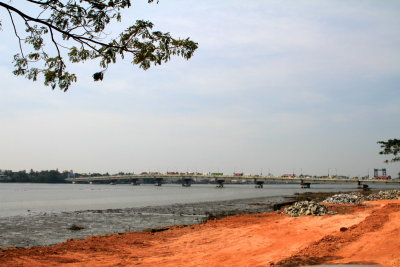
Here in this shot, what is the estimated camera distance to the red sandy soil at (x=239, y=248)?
14.0 metres

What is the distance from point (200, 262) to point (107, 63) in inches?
359

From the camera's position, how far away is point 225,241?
2041 centimetres

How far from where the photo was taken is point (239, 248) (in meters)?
18.0

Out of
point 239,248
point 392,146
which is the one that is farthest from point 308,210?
point 392,146

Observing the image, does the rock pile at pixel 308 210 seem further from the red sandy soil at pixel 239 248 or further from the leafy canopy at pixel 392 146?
the leafy canopy at pixel 392 146

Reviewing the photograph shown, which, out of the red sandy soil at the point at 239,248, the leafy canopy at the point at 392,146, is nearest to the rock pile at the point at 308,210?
the red sandy soil at the point at 239,248

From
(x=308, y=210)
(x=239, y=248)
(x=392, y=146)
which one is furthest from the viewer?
(x=392, y=146)

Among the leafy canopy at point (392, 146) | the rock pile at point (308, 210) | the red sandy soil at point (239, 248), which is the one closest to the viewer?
the red sandy soil at point (239, 248)

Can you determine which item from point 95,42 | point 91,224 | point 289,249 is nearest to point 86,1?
point 95,42

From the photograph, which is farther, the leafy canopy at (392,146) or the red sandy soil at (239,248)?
the leafy canopy at (392,146)

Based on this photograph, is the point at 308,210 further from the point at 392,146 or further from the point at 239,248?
the point at 392,146

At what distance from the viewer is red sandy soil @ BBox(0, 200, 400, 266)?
45.8ft

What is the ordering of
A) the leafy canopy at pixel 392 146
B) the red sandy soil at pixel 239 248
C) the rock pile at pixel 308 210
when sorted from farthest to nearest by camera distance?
1. the leafy canopy at pixel 392 146
2. the rock pile at pixel 308 210
3. the red sandy soil at pixel 239 248

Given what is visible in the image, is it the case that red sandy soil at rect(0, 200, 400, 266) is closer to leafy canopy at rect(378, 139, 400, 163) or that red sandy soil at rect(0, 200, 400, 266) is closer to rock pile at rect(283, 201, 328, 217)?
rock pile at rect(283, 201, 328, 217)
